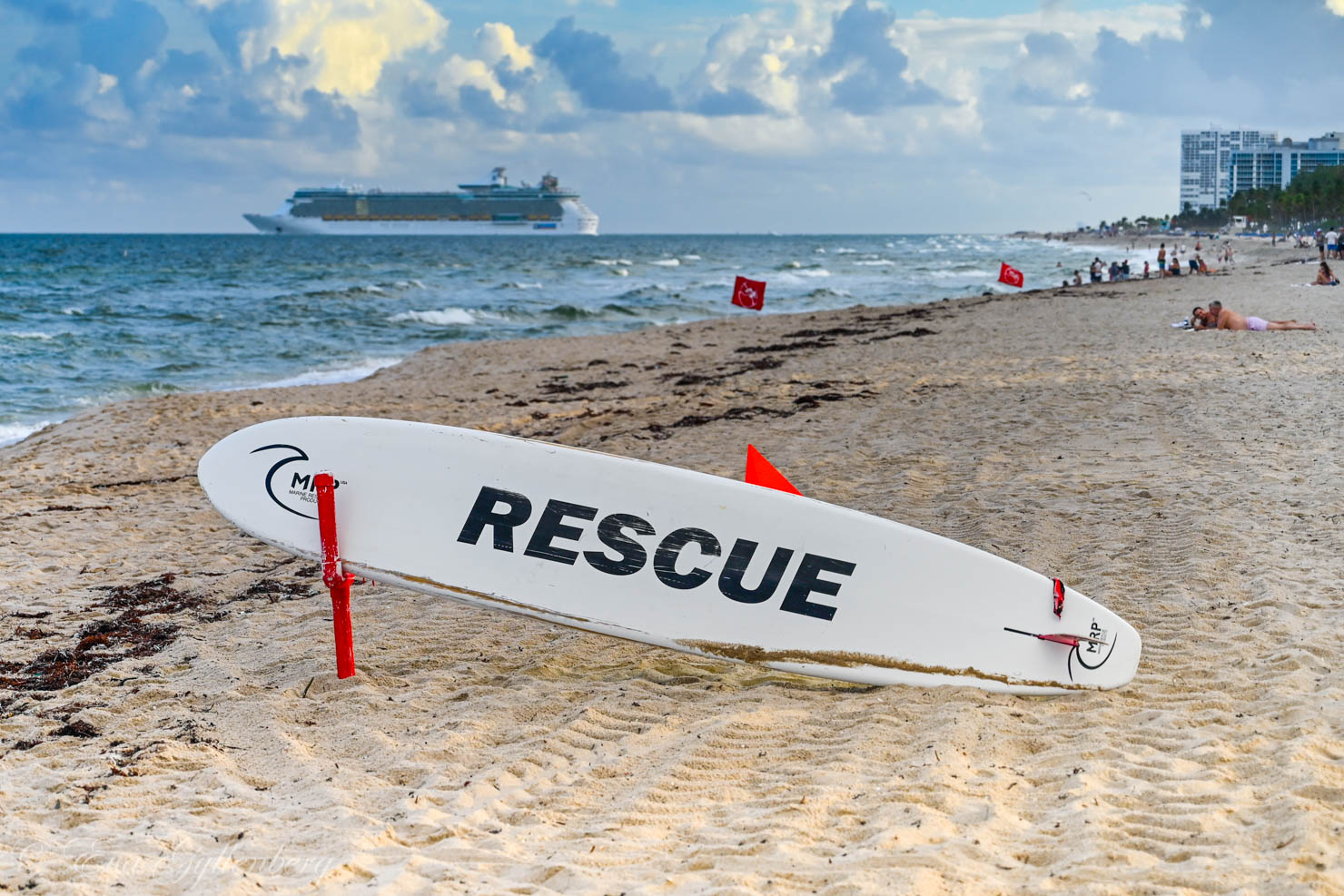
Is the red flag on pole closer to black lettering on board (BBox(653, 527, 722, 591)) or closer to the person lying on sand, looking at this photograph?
the person lying on sand

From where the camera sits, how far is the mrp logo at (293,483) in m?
4.29

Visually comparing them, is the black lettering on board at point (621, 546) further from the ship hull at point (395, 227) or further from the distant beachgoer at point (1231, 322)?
the ship hull at point (395, 227)

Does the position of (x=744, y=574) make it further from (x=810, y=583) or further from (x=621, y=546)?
(x=621, y=546)

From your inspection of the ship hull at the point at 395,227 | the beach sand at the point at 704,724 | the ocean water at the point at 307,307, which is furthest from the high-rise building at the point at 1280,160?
the beach sand at the point at 704,724

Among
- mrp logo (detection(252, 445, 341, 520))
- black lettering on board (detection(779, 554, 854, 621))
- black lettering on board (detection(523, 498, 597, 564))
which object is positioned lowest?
black lettering on board (detection(779, 554, 854, 621))

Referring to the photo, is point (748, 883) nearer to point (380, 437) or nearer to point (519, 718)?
point (519, 718)

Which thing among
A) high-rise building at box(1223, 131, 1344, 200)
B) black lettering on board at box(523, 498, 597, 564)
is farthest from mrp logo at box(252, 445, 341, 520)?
high-rise building at box(1223, 131, 1344, 200)

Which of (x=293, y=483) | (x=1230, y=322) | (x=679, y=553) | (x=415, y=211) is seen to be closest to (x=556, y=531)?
(x=679, y=553)

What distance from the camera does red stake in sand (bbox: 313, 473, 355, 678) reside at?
4.07m

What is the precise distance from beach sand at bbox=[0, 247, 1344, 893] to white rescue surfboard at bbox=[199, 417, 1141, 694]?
0.18 metres

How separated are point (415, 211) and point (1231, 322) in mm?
99906

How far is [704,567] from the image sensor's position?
407 cm

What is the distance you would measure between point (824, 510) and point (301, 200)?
11248 cm

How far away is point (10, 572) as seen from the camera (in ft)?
19.9
